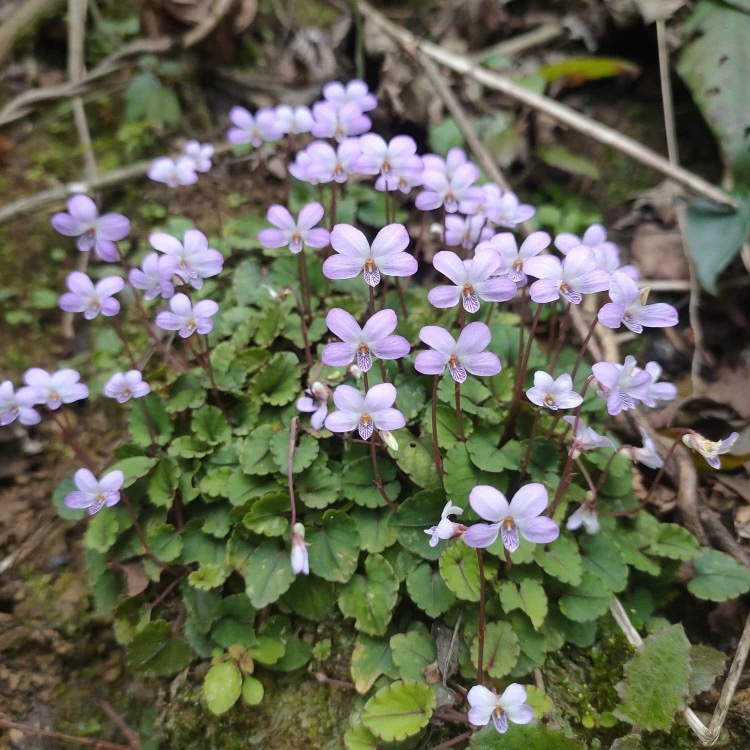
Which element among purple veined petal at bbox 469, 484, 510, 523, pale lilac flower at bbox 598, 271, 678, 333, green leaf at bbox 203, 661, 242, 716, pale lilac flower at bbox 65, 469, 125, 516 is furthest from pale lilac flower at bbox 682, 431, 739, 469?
pale lilac flower at bbox 65, 469, 125, 516

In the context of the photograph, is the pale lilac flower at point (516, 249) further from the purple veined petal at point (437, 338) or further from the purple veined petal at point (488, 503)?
the purple veined petal at point (488, 503)

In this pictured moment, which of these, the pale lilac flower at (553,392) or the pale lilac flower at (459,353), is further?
the pale lilac flower at (553,392)

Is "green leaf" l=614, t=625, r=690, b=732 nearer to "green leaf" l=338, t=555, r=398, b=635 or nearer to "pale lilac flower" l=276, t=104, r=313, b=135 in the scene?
"green leaf" l=338, t=555, r=398, b=635

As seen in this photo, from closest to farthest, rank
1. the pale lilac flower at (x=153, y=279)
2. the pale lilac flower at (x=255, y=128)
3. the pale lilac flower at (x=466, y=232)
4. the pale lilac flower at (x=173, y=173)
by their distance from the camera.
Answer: the pale lilac flower at (x=153, y=279) < the pale lilac flower at (x=466, y=232) < the pale lilac flower at (x=173, y=173) < the pale lilac flower at (x=255, y=128)

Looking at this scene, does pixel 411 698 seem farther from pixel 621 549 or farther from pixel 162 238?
pixel 162 238

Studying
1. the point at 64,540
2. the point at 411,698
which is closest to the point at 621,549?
the point at 411,698

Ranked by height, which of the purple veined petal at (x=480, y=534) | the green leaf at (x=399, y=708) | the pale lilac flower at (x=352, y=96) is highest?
the pale lilac flower at (x=352, y=96)

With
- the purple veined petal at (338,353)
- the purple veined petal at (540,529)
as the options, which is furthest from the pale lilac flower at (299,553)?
the purple veined petal at (540,529)
